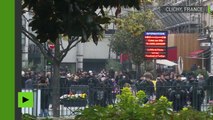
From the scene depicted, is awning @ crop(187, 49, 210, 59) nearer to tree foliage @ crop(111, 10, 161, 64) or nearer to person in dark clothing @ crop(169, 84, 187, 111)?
tree foliage @ crop(111, 10, 161, 64)

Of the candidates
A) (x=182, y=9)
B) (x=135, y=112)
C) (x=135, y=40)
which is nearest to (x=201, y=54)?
(x=135, y=40)

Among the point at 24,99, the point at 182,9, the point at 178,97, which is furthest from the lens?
the point at 182,9

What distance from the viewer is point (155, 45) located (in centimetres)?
2430

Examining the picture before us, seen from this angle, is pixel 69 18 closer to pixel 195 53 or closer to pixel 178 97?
pixel 178 97

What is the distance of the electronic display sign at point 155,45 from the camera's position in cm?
2423

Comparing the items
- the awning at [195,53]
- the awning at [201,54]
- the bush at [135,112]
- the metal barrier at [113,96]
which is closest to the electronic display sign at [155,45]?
the metal barrier at [113,96]

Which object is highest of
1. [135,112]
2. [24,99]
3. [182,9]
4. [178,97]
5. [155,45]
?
[182,9]

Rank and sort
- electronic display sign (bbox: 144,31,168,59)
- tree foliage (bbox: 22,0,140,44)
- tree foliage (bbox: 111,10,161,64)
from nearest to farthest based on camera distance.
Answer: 1. tree foliage (bbox: 22,0,140,44)
2. electronic display sign (bbox: 144,31,168,59)
3. tree foliage (bbox: 111,10,161,64)

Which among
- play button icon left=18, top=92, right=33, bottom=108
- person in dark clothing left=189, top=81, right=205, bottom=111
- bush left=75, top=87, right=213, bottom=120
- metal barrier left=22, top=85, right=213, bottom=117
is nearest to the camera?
play button icon left=18, top=92, right=33, bottom=108

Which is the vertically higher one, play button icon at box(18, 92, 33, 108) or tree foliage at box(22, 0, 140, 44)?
tree foliage at box(22, 0, 140, 44)

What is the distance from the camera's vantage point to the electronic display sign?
2423cm

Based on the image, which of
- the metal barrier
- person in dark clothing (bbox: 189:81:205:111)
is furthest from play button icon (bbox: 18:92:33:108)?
person in dark clothing (bbox: 189:81:205:111)

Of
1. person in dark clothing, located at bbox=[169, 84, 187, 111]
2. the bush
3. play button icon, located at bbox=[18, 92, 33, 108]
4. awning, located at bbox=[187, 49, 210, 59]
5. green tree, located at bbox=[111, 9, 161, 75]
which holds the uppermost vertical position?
green tree, located at bbox=[111, 9, 161, 75]

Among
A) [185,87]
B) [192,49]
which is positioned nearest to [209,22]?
[192,49]
